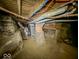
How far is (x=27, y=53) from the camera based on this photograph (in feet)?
6.16

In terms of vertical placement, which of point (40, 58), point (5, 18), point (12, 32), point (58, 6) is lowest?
point (40, 58)

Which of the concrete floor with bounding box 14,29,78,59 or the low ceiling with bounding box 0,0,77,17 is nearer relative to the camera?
the low ceiling with bounding box 0,0,77,17

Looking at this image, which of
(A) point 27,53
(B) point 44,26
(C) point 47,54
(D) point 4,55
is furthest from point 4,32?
(C) point 47,54

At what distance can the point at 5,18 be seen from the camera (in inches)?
70.3

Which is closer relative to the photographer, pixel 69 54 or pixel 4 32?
pixel 4 32

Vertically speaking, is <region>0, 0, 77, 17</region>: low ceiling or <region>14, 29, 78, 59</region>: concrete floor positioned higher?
<region>0, 0, 77, 17</region>: low ceiling

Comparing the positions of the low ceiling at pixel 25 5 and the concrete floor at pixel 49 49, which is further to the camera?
the concrete floor at pixel 49 49

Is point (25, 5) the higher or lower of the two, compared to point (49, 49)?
higher

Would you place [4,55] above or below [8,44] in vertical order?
below

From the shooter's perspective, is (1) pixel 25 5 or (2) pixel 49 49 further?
(2) pixel 49 49

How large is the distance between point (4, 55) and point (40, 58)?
0.48 metres

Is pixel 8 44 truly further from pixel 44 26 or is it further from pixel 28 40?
pixel 44 26

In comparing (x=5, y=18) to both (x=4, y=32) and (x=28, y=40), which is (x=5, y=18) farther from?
(x=28, y=40)

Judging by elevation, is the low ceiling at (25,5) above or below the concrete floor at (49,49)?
above
